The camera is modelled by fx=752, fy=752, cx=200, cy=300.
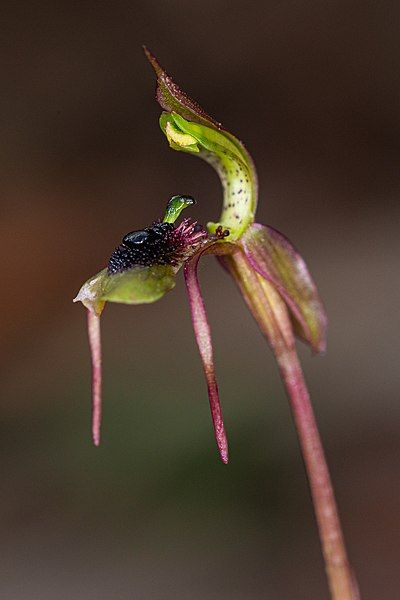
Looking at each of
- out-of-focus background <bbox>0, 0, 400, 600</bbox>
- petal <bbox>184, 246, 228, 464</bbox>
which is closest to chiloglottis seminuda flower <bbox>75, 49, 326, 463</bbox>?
petal <bbox>184, 246, 228, 464</bbox>

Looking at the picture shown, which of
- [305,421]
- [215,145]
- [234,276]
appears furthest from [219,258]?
[305,421]

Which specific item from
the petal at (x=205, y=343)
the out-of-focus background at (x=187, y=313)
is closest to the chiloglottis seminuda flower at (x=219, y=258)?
the petal at (x=205, y=343)

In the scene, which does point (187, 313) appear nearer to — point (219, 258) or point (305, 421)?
point (219, 258)

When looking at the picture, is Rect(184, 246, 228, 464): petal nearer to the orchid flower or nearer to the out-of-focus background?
the orchid flower

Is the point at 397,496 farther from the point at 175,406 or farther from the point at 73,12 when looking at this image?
the point at 73,12

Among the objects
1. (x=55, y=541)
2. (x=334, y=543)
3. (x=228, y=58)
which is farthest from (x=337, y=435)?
(x=334, y=543)

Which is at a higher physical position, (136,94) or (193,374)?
(136,94)
